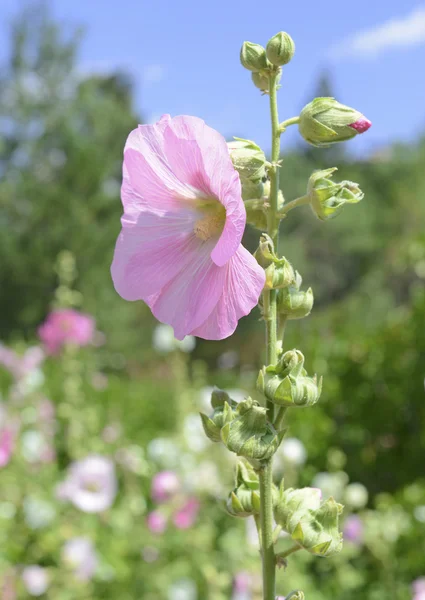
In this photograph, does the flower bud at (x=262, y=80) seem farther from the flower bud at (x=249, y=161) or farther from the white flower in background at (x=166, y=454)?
the white flower in background at (x=166, y=454)

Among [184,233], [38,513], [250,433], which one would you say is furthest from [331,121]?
[38,513]

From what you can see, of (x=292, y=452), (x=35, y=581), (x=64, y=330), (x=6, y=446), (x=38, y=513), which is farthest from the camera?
(x=64, y=330)

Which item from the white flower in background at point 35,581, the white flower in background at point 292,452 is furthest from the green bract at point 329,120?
the white flower in background at point 35,581

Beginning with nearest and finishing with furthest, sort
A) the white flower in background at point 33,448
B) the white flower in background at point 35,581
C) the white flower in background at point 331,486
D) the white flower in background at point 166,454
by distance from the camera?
1. the white flower in background at point 331,486
2. the white flower in background at point 35,581
3. the white flower in background at point 166,454
4. the white flower in background at point 33,448

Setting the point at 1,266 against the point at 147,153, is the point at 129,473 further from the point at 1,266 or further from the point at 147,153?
the point at 1,266

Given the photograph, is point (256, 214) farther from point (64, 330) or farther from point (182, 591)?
point (64, 330)

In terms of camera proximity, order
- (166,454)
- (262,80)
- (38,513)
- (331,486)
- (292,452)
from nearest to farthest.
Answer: (262,80) < (331,486) < (292,452) < (38,513) < (166,454)
